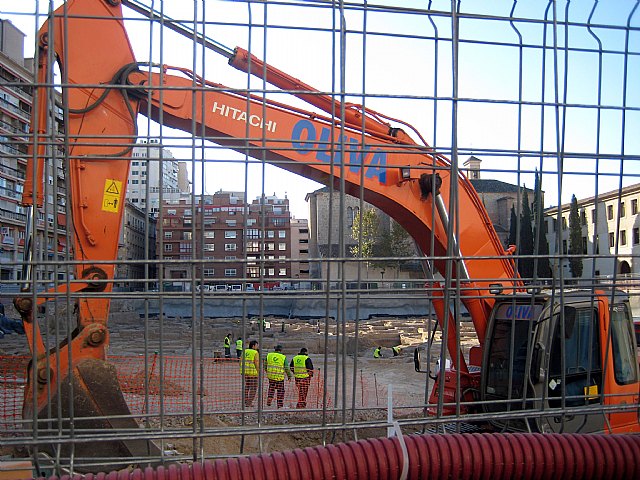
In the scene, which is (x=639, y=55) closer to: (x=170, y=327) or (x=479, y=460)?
(x=479, y=460)

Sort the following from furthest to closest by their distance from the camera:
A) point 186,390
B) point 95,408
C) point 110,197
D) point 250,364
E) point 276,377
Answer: point 250,364, point 186,390, point 276,377, point 110,197, point 95,408

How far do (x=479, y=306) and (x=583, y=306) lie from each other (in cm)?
104

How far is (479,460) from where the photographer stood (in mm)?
3592

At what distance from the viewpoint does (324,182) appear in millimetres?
5430

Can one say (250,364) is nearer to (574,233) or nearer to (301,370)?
(301,370)

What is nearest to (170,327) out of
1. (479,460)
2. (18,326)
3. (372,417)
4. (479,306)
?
(18,326)

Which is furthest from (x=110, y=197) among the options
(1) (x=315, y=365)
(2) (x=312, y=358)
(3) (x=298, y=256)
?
(2) (x=312, y=358)

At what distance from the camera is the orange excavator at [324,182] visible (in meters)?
4.25

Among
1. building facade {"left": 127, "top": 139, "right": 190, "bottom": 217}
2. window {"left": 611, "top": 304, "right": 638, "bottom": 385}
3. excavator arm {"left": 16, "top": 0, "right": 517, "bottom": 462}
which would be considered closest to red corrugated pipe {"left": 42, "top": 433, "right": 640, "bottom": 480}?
excavator arm {"left": 16, "top": 0, "right": 517, "bottom": 462}

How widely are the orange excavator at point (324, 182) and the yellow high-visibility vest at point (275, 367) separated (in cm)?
382

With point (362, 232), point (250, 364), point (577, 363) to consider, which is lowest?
point (250, 364)

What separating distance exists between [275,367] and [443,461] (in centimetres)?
673

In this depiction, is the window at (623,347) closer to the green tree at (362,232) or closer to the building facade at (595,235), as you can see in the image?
the building facade at (595,235)

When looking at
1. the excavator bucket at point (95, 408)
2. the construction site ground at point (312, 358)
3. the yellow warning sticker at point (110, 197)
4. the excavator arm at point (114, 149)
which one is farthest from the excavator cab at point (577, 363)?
the yellow warning sticker at point (110, 197)
